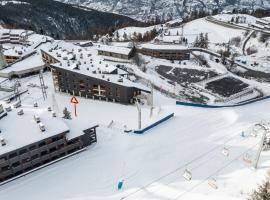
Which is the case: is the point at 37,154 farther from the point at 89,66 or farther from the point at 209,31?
the point at 209,31

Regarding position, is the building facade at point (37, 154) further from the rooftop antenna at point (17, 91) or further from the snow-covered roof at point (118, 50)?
the snow-covered roof at point (118, 50)

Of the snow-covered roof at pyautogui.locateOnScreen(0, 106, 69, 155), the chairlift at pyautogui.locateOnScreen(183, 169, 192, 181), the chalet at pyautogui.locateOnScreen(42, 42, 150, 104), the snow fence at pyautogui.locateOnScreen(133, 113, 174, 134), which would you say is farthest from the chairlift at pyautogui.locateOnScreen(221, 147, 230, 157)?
the snow-covered roof at pyautogui.locateOnScreen(0, 106, 69, 155)

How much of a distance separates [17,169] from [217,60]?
8994 cm

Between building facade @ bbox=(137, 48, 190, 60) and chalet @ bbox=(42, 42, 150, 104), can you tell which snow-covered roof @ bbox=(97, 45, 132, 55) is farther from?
chalet @ bbox=(42, 42, 150, 104)

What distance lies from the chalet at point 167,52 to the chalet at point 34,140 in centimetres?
6714

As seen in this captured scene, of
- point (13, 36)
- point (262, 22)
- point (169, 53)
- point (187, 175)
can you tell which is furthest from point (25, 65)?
point (262, 22)

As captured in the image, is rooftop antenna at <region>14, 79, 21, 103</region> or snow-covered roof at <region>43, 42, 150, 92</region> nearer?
snow-covered roof at <region>43, 42, 150, 92</region>

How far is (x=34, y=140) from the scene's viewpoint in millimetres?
39062

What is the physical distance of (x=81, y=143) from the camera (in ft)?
147

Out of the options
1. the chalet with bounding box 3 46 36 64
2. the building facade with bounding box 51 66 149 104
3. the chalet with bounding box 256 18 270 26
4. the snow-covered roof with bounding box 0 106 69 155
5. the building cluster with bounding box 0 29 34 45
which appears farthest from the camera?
the chalet with bounding box 256 18 270 26

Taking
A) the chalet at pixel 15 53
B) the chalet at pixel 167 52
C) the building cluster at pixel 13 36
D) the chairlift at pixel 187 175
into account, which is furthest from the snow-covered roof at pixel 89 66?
the building cluster at pixel 13 36

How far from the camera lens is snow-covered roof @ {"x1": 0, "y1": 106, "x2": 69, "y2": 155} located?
3859 cm

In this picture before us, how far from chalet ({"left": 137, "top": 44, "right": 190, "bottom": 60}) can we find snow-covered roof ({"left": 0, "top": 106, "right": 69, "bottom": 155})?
69.3 m

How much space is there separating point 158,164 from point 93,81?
28453mm
